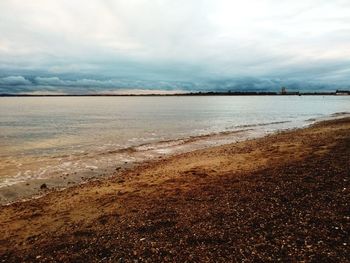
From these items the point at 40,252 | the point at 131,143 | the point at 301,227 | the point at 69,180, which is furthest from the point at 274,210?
the point at 131,143

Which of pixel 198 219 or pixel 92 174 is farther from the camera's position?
pixel 92 174

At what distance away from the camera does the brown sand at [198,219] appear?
7.92 m

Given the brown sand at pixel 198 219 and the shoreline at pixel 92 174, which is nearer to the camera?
the brown sand at pixel 198 219

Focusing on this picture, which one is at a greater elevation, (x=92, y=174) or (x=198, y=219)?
(x=198, y=219)

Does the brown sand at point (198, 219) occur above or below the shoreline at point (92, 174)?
above

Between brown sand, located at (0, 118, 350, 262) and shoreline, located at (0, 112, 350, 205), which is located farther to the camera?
shoreline, located at (0, 112, 350, 205)

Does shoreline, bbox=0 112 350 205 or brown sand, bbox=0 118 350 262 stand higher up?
brown sand, bbox=0 118 350 262

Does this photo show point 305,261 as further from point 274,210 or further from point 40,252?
point 40,252

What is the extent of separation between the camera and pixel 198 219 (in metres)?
10.0

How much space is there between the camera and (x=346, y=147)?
19.3m

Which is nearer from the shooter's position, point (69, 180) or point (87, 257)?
point (87, 257)

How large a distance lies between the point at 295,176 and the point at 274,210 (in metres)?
4.22

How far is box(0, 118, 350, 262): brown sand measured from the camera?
26.0ft

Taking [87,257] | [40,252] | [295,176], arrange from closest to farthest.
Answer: [87,257], [40,252], [295,176]
